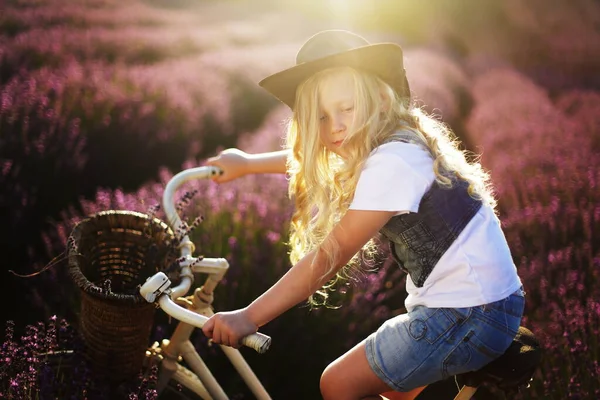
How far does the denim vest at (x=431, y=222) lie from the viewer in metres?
2.24

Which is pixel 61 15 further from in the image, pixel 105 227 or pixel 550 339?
pixel 550 339

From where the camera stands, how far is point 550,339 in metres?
3.43

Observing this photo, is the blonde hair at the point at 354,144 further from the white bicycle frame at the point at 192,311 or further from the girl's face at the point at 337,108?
the white bicycle frame at the point at 192,311

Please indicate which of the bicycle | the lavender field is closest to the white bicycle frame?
the bicycle

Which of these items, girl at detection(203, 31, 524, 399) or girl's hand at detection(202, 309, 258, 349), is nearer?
girl's hand at detection(202, 309, 258, 349)

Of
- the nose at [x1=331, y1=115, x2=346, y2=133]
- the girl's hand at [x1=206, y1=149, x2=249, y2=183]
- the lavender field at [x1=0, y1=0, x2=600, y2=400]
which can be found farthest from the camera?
the lavender field at [x1=0, y1=0, x2=600, y2=400]

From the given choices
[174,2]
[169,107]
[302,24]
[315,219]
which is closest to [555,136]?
[169,107]

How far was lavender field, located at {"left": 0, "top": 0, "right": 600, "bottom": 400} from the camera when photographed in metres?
3.47

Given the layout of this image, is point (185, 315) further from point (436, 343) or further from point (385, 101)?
point (385, 101)

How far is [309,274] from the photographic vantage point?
2.15 m

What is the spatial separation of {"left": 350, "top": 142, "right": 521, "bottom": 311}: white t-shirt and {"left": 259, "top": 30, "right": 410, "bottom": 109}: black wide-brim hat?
0.25 metres

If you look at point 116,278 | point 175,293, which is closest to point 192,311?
point 175,293

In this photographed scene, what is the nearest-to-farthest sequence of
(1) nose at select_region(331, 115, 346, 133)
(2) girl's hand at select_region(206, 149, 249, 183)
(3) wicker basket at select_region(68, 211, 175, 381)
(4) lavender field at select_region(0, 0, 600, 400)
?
(1) nose at select_region(331, 115, 346, 133), (3) wicker basket at select_region(68, 211, 175, 381), (2) girl's hand at select_region(206, 149, 249, 183), (4) lavender field at select_region(0, 0, 600, 400)

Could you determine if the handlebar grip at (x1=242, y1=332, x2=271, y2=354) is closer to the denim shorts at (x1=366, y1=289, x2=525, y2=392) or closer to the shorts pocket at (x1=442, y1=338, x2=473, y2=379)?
the denim shorts at (x1=366, y1=289, x2=525, y2=392)
